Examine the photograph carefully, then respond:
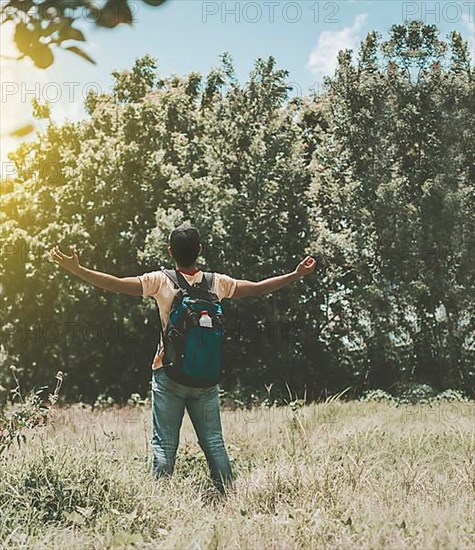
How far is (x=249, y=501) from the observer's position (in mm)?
4613

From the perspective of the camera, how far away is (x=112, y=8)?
1.70m

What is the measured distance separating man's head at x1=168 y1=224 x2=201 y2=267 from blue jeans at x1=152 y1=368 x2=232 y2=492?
743 millimetres

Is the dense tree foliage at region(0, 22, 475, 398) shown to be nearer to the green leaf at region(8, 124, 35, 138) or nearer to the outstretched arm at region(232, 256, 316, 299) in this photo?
the outstretched arm at region(232, 256, 316, 299)

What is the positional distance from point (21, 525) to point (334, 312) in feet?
47.4

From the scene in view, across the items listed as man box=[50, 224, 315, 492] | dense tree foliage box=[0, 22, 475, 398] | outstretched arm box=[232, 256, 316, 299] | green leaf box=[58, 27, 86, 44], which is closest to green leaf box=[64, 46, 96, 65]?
green leaf box=[58, 27, 86, 44]

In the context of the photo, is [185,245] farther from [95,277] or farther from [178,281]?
[95,277]

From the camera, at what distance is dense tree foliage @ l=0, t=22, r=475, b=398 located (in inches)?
663

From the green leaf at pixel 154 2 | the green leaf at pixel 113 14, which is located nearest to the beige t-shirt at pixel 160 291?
the green leaf at pixel 113 14

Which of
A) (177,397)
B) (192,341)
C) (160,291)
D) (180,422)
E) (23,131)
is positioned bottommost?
(180,422)

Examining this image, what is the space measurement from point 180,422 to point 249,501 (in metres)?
0.69

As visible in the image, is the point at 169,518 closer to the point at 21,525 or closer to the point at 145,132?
the point at 21,525

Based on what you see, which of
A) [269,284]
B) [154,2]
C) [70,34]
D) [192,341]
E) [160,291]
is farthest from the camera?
[269,284]

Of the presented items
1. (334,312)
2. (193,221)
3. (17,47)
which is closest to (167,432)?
(17,47)

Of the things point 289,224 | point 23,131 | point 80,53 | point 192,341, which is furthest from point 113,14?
point 289,224
